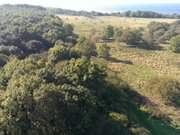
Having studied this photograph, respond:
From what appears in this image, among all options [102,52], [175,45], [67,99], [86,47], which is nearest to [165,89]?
[67,99]

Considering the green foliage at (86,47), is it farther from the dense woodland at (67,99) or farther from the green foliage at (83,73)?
the green foliage at (83,73)

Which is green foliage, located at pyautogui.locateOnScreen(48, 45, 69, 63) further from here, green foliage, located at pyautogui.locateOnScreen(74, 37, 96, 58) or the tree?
the tree

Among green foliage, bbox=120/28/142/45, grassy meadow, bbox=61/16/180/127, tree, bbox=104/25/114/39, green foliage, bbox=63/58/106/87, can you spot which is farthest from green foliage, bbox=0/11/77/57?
green foliage, bbox=63/58/106/87

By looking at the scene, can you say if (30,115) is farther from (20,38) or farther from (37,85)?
(20,38)

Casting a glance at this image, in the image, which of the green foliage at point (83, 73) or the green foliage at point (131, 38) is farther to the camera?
the green foliage at point (131, 38)

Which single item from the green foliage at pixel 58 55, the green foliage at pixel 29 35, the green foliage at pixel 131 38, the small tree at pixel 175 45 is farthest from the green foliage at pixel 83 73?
the green foliage at pixel 131 38

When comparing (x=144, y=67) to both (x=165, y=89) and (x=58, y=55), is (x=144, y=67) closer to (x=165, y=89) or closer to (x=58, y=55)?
(x=165, y=89)

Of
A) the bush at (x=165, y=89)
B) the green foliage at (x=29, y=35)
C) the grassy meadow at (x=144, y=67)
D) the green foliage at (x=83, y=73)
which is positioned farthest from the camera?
the green foliage at (x=29, y=35)

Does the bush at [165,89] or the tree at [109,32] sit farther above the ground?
the bush at [165,89]
